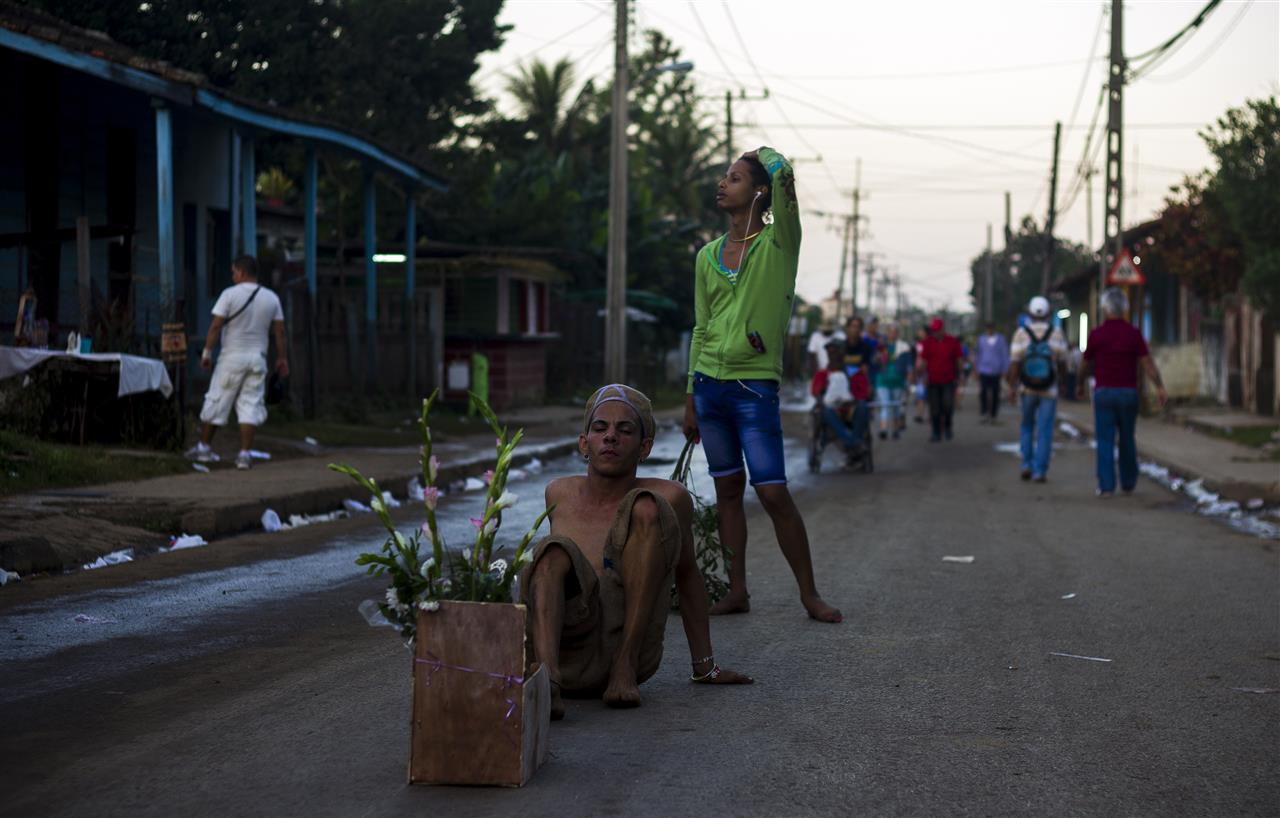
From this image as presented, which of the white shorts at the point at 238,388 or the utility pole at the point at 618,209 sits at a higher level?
the utility pole at the point at 618,209

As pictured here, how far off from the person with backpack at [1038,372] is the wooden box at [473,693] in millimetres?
12568

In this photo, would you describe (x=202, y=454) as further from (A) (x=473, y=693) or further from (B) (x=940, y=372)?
(B) (x=940, y=372)

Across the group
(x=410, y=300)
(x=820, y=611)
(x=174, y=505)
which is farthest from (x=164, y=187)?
(x=820, y=611)

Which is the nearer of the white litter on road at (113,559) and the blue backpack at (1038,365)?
the white litter on road at (113,559)

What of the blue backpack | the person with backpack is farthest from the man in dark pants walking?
the blue backpack

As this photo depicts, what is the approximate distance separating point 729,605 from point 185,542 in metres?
4.30

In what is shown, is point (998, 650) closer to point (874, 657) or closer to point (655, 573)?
point (874, 657)

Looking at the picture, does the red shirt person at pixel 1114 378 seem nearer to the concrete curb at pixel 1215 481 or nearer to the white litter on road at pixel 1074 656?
the concrete curb at pixel 1215 481

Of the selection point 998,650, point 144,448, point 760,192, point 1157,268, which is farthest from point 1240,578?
point 1157,268

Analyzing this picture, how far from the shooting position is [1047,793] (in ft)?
14.3

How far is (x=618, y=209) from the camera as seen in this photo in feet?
90.4

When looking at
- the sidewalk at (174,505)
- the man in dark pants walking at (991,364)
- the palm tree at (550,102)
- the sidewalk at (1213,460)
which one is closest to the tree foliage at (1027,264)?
the palm tree at (550,102)

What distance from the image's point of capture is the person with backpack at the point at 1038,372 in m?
16.1

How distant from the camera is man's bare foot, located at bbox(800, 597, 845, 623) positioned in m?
7.20
